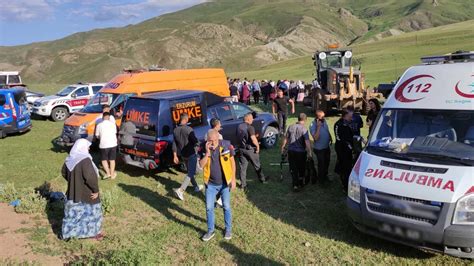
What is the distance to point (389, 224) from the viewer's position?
5.47m

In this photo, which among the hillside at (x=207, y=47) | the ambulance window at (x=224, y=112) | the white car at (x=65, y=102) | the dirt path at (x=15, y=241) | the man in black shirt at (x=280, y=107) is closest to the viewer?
the dirt path at (x=15, y=241)

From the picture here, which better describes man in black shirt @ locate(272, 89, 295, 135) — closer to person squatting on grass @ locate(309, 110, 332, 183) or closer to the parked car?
the parked car

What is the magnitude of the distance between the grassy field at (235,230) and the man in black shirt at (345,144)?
1.56 ft

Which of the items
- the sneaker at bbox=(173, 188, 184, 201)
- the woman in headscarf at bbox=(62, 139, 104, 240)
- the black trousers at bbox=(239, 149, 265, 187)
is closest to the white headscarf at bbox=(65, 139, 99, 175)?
the woman in headscarf at bbox=(62, 139, 104, 240)

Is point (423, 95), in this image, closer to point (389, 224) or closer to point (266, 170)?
point (389, 224)

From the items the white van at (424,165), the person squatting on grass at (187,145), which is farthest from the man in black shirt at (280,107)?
the white van at (424,165)

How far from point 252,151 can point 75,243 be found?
3954mm

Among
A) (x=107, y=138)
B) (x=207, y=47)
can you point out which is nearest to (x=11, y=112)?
(x=107, y=138)

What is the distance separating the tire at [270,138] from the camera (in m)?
12.3

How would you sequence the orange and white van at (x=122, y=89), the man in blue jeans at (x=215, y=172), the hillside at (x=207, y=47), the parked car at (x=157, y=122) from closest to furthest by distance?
the man in blue jeans at (x=215, y=172), the parked car at (x=157, y=122), the orange and white van at (x=122, y=89), the hillside at (x=207, y=47)

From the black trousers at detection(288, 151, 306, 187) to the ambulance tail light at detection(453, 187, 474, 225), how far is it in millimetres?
3661

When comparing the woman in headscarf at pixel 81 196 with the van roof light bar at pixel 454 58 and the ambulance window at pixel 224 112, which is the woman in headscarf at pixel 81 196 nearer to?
the ambulance window at pixel 224 112

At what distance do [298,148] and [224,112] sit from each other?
3.04 meters

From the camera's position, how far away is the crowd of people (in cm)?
635
